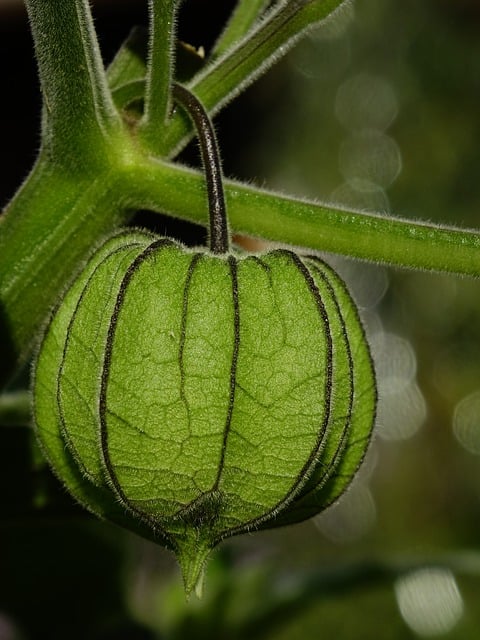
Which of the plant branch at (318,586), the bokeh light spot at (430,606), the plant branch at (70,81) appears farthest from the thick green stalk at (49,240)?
the bokeh light spot at (430,606)

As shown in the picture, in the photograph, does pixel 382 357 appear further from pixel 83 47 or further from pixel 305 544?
pixel 83 47

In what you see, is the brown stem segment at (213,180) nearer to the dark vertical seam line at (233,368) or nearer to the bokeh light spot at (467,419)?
the dark vertical seam line at (233,368)

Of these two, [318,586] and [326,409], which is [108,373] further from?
[318,586]

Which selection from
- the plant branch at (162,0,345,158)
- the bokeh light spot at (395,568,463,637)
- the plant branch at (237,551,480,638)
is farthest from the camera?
the bokeh light spot at (395,568,463,637)

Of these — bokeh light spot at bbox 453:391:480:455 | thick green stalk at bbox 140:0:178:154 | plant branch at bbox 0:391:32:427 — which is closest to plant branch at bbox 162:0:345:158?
thick green stalk at bbox 140:0:178:154

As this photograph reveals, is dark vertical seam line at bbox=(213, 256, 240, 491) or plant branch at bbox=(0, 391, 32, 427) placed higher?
dark vertical seam line at bbox=(213, 256, 240, 491)

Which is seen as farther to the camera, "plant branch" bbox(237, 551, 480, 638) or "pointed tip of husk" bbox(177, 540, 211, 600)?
"plant branch" bbox(237, 551, 480, 638)

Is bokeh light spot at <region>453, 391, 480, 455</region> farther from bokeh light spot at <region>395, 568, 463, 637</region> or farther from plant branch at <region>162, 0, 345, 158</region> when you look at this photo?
plant branch at <region>162, 0, 345, 158</region>

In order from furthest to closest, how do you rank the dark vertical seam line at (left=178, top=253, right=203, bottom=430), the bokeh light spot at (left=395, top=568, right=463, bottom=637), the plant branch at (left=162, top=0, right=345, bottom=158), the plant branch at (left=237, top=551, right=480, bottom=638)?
the bokeh light spot at (left=395, top=568, right=463, bottom=637)
the plant branch at (left=237, top=551, right=480, bottom=638)
the plant branch at (left=162, top=0, right=345, bottom=158)
the dark vertical seam line at (left=178, top=253, right=203, bottom=430)
